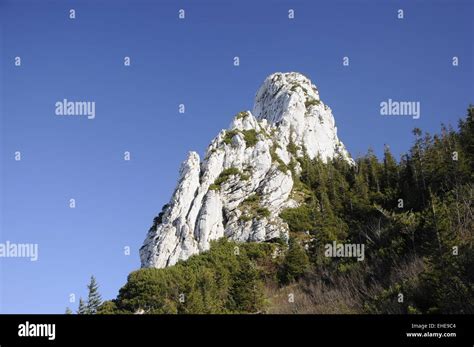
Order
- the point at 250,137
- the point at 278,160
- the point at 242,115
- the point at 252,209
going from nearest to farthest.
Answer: the point at 252,209
the point at 278,160
the point at 250,137
the point at 242,115

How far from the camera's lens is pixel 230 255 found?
6075cm

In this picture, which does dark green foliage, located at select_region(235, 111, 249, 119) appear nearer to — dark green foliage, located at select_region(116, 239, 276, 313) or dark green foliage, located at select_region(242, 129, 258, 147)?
dark green foliage, located at select_region(242, 129, 258, 147)

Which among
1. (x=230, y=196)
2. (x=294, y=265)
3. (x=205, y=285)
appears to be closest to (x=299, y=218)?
(x=230, y=196)

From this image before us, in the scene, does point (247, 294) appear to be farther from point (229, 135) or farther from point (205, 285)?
point (229, 135)

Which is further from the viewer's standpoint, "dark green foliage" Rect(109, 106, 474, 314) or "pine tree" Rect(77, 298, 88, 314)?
"pine tree" Rect(77, 298, 88, 314)

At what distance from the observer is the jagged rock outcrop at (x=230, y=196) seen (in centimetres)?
6494

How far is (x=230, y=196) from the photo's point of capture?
70.9 meters

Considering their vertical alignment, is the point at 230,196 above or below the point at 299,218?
above

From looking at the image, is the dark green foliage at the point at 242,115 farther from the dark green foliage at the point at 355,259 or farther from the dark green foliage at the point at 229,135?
the dark green foliage at the point at 355,259

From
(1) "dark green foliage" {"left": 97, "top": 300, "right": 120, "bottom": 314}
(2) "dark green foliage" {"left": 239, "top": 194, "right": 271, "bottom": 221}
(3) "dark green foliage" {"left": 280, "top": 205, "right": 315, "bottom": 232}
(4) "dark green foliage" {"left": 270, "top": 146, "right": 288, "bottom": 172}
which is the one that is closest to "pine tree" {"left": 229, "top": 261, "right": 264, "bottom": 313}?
(1) "dark green foliage" {"left": 97, "top": 300, "right": 120, "bottom": 314}

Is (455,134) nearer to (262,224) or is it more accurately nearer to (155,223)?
(262,224)

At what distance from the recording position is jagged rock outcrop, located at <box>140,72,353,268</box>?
6494cm

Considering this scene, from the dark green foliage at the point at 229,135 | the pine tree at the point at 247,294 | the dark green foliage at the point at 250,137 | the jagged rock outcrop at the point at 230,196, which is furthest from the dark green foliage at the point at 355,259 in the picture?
the dark green foliage at the point at 229,135
